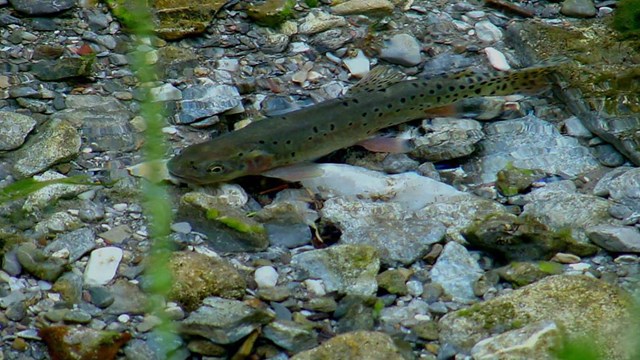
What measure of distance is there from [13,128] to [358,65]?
106 inches

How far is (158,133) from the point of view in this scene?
164cm

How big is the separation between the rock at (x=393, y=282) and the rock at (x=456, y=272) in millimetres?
197

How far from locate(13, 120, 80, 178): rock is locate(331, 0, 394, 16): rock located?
104 inches

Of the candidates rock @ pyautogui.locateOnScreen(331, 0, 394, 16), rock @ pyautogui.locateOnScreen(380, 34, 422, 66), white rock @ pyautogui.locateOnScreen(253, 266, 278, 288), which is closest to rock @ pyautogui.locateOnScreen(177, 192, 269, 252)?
white rock @ pyautogui.locateOnScreen(253, 266, 278, 288)

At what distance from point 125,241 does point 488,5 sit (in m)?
4.32

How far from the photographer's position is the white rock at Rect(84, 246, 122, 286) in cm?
489

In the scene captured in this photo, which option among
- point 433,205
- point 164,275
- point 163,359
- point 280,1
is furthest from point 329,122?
point 164,275

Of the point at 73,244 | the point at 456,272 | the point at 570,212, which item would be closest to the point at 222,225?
the point at 73,244

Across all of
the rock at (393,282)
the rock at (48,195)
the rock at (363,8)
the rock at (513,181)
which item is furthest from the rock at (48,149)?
the rock at (513,181)

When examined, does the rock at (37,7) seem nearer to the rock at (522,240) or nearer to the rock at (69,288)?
the rock at (69,288)

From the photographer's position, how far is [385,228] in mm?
5434

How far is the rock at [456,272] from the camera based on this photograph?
4.98 meters

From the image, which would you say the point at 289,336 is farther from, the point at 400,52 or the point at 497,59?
the point at 497,59

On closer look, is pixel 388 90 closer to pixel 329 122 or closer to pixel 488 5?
pixel 329 122
